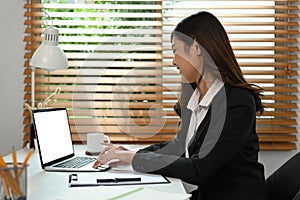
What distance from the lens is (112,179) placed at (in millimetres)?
1604

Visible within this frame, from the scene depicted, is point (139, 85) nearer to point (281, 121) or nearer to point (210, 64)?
point (281, 121)

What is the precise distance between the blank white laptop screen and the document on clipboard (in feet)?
0.80

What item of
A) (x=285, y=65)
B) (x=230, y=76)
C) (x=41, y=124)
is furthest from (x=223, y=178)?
(x=285, y=65)

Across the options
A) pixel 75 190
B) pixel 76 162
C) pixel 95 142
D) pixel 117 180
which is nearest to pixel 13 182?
pixel 75 190

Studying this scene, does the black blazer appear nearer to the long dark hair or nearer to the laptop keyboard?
the long dark hair

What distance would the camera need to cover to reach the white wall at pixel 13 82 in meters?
2.98

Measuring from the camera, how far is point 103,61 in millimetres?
2998

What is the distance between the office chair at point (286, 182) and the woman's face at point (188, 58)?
50cm

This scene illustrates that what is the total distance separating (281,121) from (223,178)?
1293 mm

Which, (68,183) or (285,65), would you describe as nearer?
(68,183)

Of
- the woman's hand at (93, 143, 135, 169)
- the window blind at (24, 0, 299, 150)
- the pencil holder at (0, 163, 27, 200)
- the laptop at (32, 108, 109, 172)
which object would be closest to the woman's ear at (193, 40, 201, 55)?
the woman's hand at (93, 143, 135, 169)

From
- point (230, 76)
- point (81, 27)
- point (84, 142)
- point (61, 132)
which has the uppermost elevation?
point (81, 27)

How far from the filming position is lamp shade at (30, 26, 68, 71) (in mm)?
2254

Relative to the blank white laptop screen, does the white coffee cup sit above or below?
below
